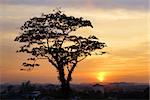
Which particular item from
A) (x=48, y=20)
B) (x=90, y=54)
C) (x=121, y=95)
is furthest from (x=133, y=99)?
(x=48, y=20)

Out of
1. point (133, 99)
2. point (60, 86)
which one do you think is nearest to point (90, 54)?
point (60, 86)

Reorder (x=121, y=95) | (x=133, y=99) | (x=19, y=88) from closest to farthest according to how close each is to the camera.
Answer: (x=133, y=99) → (x=121, y=95) → (x=19, y=88)

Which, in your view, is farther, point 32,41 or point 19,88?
point 19,88

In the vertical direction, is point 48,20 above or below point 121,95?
above

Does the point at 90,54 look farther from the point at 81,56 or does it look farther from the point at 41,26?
the point at 41,26

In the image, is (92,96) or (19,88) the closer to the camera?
(92,96)

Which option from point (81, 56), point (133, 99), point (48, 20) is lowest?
point (133, 99)

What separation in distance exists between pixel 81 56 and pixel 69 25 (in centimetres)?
305

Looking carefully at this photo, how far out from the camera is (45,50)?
160 feet

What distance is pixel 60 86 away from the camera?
49.8 metres

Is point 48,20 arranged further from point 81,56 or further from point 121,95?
point 121,95

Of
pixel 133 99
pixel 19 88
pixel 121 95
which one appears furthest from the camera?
pixel 19 88

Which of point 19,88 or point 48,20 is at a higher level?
point 48,20

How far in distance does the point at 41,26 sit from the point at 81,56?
4.47 metres
